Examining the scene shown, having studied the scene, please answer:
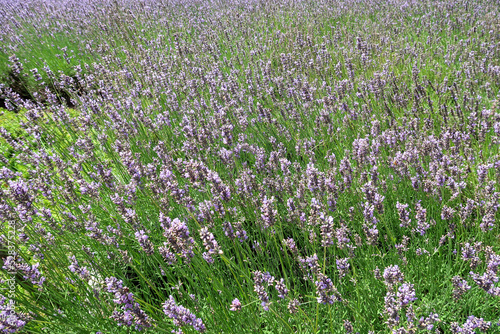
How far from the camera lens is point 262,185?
2.48 m

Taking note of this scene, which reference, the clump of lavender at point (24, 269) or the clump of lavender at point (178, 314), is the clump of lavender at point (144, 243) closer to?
the clump of lavender at point (178, 314)

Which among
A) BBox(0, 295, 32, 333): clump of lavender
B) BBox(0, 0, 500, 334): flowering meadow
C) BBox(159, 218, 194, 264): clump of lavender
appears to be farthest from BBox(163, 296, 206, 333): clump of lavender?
BBox(0, 295, 32, 333): clump of lavender

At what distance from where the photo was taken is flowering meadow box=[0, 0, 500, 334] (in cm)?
160

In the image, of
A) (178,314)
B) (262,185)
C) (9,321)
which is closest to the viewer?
(178,314)

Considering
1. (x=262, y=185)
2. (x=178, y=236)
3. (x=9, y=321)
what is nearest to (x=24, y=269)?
(x=9, y=321)

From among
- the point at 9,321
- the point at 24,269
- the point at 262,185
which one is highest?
the point at 262,185

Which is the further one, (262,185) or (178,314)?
(262,185)

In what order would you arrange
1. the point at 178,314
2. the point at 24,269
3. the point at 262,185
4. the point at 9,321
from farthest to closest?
the point at 262,185 → the point at 24,269 → the point at 9,321 → the point at 178,314

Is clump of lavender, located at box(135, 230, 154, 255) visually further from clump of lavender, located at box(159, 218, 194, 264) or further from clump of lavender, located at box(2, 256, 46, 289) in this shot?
clump of lavender, located at box(2, 256, 46, 289)

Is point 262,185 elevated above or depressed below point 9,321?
above

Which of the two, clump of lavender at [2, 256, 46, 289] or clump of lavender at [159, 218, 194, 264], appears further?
clump of lavender at [2, 256, 46, 289]

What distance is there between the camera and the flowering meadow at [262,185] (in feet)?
5.26

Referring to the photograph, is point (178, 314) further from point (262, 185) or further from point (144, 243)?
point (262, 185)

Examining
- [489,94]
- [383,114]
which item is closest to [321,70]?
[383,114]
